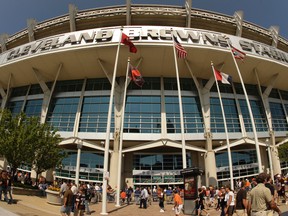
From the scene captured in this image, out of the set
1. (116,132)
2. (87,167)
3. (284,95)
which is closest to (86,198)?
(116,132)

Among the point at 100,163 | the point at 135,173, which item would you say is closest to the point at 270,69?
the point at 135,173

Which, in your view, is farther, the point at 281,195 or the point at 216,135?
the point at 216,135

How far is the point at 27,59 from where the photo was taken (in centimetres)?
2998

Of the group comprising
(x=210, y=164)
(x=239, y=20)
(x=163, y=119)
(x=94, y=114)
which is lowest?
(x=210, y=164)

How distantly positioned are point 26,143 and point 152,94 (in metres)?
16.7

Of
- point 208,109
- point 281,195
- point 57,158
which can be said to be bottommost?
point 281,195

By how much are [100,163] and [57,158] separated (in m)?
7.95

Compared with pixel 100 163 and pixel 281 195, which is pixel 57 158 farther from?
pixel 281 195

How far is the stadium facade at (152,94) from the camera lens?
2833 centimetres

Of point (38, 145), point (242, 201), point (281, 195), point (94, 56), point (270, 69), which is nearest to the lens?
point (242, 201)

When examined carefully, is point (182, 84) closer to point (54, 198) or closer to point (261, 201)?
point (54, 198)

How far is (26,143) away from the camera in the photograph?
19859 millimetres

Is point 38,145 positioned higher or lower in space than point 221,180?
higher

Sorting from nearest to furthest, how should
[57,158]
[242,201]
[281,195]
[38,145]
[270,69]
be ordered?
[242,201] → [281,195] → [38,145] → [57,158] → [270,69]
